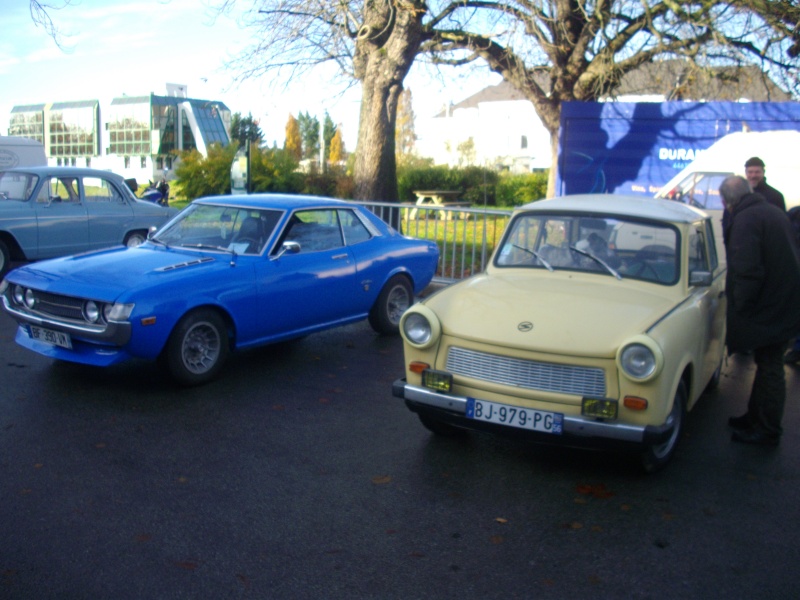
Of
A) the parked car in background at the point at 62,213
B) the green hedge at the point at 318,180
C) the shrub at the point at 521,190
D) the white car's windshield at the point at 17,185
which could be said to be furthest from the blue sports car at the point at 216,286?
the shrub at the point at 521,190

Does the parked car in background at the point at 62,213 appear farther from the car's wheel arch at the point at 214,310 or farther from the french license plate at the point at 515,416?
the french license plate at the point at 515,416

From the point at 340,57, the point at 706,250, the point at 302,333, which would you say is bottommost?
the point at 302,333

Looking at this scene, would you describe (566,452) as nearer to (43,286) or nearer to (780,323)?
(780,323)

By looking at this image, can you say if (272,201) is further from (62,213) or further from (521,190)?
(521,190)

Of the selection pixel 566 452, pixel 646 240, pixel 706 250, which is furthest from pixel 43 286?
pixel 706 250

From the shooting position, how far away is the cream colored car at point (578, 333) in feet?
15.1

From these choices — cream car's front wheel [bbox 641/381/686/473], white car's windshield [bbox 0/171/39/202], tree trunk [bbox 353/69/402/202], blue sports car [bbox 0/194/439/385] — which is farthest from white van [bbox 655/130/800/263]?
white car's windshield [bbox 0/171/39/202]

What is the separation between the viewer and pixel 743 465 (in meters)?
5.27

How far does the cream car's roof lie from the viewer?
231 inches

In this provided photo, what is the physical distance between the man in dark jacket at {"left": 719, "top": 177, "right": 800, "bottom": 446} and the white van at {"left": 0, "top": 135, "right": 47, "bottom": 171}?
57.7ft

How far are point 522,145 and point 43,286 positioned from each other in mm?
62855

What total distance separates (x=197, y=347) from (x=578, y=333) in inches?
134

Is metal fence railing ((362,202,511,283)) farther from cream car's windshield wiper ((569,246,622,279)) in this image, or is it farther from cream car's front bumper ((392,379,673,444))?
cream car's front bumper ((392,379,673,444))

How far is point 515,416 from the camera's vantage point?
4.74m
